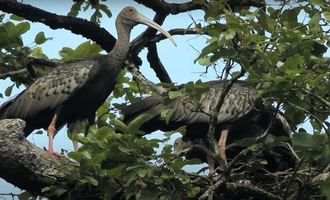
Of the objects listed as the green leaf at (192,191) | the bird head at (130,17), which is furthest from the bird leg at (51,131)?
the green leaf at (192,191)

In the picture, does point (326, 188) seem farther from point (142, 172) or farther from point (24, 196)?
point (24, 196)

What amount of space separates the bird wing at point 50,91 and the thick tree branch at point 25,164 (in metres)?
2.47

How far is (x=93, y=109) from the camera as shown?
36.1 feet

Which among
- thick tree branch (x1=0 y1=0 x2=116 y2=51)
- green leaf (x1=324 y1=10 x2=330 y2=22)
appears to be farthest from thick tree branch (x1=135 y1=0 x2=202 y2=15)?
green leaf (x1=324 y1=10 x2=330 y2=22)

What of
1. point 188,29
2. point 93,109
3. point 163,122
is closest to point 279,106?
point 188,29

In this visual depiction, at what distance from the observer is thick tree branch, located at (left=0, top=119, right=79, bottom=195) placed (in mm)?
8125

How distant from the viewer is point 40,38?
10875mm

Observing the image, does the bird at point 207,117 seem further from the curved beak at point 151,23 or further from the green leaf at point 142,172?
the green leaf at point 142,172

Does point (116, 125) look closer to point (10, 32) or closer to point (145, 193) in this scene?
point (145, 193)

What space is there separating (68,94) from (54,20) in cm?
81

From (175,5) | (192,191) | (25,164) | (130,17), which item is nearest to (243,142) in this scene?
(192,191)

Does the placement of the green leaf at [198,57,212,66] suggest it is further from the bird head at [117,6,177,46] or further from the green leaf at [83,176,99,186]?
the bird head at [117,6,177,46]

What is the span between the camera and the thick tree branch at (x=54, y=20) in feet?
36.0

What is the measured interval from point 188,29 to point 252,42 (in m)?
1.68
